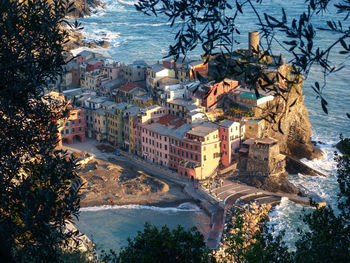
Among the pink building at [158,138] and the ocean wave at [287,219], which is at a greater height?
the pink building at [158,138]

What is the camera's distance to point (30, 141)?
1129cm

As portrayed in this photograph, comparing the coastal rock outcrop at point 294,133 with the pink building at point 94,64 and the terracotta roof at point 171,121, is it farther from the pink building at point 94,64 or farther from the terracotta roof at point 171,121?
the pink building at point 94,64

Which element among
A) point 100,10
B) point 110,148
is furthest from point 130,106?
point 100,10

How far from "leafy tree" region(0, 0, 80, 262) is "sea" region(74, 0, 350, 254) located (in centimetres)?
290

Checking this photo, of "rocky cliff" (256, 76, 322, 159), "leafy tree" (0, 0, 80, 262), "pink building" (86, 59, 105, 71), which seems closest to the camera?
"leafy tree" (0, 0, 80, 262)

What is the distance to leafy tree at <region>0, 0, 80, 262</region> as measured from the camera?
1014cm

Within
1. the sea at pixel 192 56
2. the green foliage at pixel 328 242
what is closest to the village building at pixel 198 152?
the sea at pixel 192 56

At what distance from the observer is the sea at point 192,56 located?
37.8m

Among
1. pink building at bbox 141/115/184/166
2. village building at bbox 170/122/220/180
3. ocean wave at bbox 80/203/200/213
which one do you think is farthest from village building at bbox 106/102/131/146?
ocean wave at bbox 80/203/200/213

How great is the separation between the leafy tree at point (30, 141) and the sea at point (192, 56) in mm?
2903

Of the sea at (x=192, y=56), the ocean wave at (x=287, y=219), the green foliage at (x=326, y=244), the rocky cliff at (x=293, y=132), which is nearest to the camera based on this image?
the green foliage at (x=326, y=244)

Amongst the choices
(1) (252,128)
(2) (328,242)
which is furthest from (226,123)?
(2) (328,242)

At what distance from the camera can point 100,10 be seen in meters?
125

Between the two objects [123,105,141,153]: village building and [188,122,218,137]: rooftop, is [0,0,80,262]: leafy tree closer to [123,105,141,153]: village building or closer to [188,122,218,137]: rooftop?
[188,122,218,137]: rooftop
